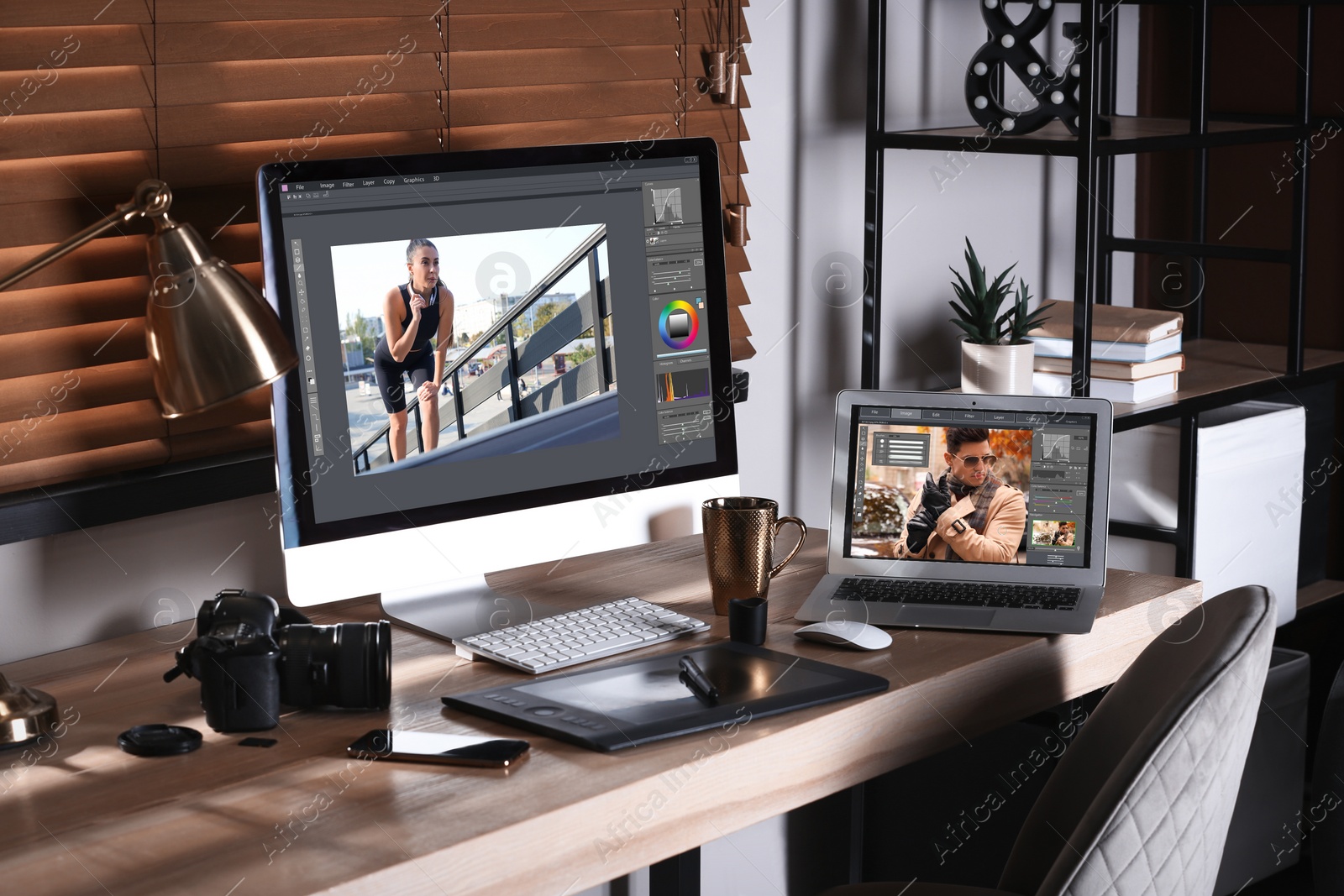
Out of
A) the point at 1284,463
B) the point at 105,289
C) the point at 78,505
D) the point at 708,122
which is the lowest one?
the point at 1284,463

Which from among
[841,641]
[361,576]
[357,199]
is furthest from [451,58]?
[841,641]

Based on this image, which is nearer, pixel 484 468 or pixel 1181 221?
pixel 484 468

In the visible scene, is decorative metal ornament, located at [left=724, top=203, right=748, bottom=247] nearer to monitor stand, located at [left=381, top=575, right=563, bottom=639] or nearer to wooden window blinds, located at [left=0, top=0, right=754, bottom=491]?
wooden window blinds, located at [left=0, top=0, right=754, bottom=491]

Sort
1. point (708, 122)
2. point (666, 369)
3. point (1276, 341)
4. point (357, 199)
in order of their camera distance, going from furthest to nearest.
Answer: point (1276, 341)
point (708, 122)
point (666, 369)
point (357, 199)

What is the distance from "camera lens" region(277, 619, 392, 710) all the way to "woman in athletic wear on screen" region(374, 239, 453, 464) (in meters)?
0.24

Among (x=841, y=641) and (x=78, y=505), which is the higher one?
(x=78, y=505)

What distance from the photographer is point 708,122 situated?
6.54 feet

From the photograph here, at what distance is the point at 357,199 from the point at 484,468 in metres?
0.31

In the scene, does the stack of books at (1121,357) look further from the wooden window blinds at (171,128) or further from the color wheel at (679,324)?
the wooden window blinds at (171,128)

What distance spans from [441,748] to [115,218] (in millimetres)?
533

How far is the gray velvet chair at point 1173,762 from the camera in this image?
3.46 ft

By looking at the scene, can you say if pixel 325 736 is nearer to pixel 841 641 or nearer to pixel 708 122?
pixel 841 641

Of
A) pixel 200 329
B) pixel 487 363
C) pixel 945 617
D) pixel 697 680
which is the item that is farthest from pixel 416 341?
pixel 945 617

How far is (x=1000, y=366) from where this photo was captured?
217 cm
